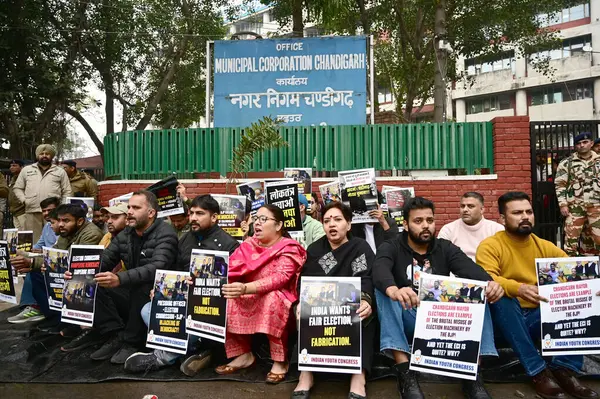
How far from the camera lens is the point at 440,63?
12875 millimetres

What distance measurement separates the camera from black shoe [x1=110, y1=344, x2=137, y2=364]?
13.1 feet

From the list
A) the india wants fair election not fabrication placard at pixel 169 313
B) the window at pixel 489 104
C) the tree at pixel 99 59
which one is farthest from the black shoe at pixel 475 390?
the window at pixel 489 104

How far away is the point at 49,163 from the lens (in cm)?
746

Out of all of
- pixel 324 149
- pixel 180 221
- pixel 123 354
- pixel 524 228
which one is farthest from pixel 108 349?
pixel 324 149

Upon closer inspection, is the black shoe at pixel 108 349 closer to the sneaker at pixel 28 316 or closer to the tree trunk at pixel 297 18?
the sneaker at pixel 28 316

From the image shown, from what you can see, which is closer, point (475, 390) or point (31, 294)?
point (475, 390)

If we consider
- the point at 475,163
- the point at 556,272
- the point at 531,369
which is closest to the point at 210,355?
the point at 531,369

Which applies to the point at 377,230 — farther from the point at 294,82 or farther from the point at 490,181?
the point at 294,82

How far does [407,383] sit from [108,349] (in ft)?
8.47

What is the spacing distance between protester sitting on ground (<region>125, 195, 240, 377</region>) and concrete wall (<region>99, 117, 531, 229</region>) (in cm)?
367

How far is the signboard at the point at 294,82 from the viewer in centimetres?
949

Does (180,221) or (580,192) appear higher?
(580,192)

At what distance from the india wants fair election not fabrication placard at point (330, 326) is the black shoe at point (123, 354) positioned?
167 centimetres

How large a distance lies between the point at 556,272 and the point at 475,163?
5054 millimetres
